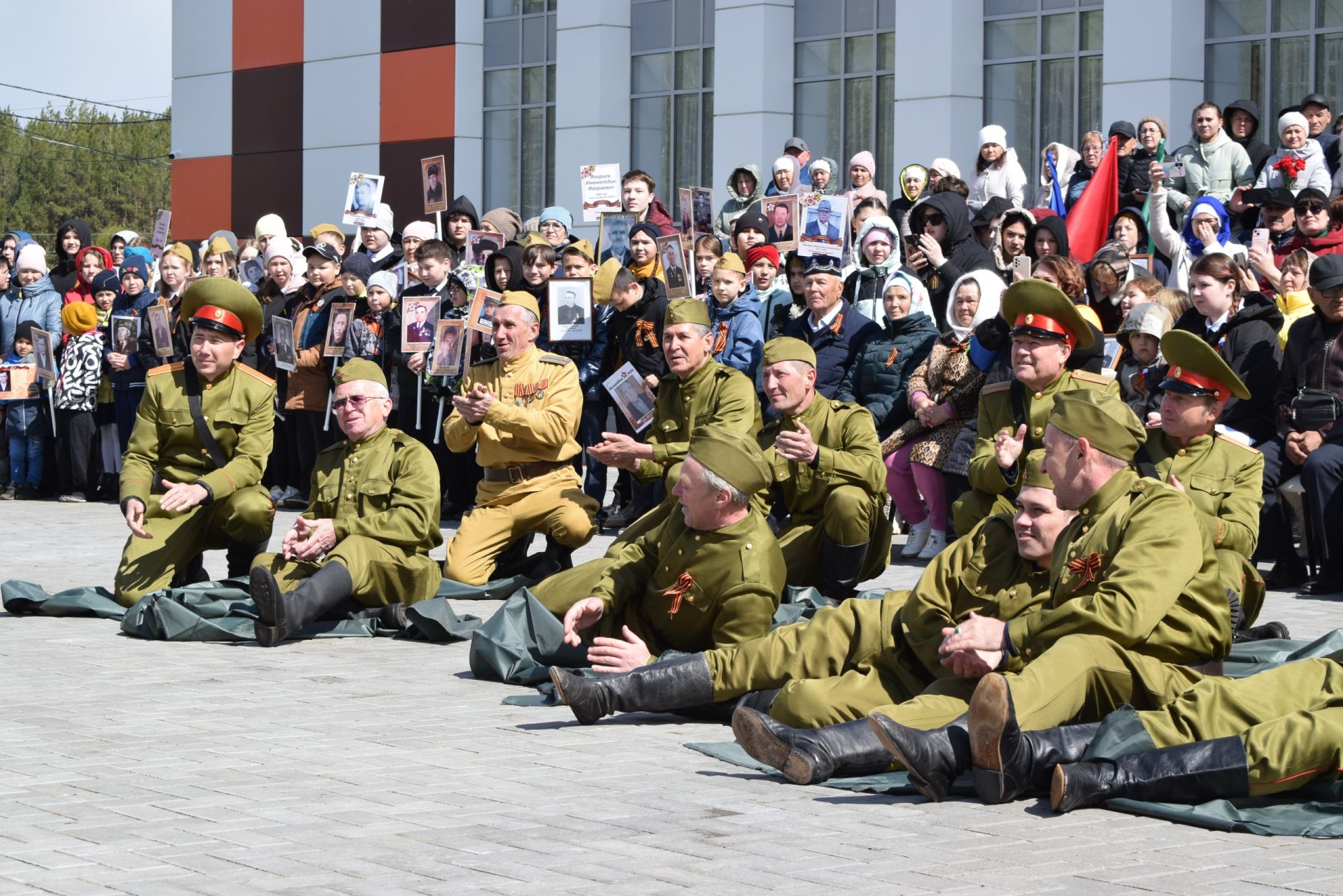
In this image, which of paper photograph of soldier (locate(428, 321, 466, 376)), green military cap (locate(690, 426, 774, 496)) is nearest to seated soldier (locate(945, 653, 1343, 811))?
green military cap (locate(690, 426, 774, 496))

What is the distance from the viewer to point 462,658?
30.6 feet

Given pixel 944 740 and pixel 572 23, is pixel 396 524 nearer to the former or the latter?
pixel 944 740

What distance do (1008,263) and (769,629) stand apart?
640 centimetres

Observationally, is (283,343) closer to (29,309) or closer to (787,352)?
(29,309)

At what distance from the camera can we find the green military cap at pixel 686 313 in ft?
34.1

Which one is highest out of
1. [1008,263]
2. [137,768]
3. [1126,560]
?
[1008,263]

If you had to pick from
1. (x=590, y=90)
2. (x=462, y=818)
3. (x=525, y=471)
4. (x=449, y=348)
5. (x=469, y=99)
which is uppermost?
(x=469, y=99)

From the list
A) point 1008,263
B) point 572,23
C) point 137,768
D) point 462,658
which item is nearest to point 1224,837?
point 137,768

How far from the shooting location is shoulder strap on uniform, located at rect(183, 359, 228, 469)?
35.1 ft

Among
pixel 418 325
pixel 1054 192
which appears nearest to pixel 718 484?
pixel 418 325

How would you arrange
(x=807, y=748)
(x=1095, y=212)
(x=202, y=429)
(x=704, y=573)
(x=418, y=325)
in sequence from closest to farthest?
(x=807, y=748) < (x=704, y=573) < (x=202, y=429) < (x=418, y=325) < (x=1095, y=212)

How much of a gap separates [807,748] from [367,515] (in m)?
4.22

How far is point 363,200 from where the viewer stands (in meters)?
17.9

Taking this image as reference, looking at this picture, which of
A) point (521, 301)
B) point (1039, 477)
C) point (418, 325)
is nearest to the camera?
point (1039, 477)
